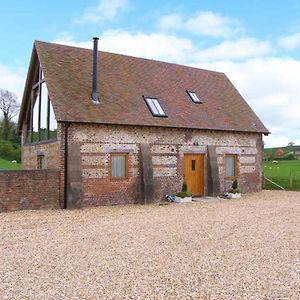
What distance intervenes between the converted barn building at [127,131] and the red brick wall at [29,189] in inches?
19.5

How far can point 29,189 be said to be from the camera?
15.2 m

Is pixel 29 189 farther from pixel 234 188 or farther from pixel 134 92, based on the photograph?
pixel 234 188

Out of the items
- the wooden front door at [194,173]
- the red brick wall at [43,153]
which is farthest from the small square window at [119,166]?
the wooden front door at [194,173]

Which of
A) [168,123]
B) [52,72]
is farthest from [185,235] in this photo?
[52,72]

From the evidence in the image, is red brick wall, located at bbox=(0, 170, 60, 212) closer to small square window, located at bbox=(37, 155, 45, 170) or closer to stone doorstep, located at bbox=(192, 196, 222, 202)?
small square window, located at bbox=(37, 155, 45, 170)

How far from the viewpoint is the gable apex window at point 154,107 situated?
19.2 m

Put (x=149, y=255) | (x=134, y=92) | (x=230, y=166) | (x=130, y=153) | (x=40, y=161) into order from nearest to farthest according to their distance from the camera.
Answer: (x=149, y=255) → (x=130, y=153) → (x=40, y=161) → (x=134, y=92) → (x=230, y=166)

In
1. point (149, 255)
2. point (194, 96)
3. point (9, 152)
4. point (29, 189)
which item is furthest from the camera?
point (9, 152)

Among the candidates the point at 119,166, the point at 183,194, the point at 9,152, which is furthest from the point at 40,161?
the point at 9,152

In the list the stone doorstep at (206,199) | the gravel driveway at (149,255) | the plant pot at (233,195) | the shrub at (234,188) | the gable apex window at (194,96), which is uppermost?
the gable apex window at (194,96)

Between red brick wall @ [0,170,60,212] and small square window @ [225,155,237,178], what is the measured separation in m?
9.69

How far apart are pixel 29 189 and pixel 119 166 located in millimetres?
4176

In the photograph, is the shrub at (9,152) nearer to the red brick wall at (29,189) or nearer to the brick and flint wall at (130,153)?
the brick and flint wall at (130,153)

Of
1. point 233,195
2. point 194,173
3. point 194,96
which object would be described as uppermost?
point 194,96
